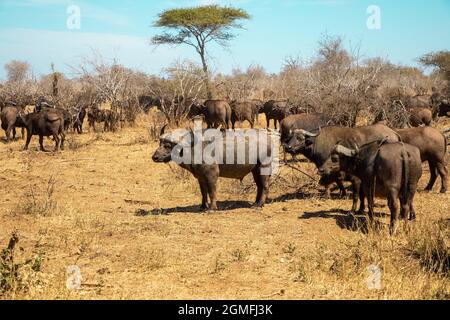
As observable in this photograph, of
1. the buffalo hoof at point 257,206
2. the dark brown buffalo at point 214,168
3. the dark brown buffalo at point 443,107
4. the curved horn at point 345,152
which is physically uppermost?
the dark brown buffalo at point 443,107

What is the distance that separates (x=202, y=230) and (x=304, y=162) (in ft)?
18.9

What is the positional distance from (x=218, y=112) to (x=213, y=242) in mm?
11662

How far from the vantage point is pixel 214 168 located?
8352mm

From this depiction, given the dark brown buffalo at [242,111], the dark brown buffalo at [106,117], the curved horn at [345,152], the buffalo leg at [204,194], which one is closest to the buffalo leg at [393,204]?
the curved horn at [345,152]

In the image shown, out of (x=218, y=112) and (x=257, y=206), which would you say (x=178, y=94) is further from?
(x=257, y=206)

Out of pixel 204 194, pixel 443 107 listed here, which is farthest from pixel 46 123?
pixel 443 107

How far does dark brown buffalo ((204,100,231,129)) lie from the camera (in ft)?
59.0

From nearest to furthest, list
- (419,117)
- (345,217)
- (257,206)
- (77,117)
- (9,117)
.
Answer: (345,217), (257,206), (419,117), (9,117), (77,117)

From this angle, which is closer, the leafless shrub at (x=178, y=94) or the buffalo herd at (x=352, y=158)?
the buffalo herd at (x=352, y=158)

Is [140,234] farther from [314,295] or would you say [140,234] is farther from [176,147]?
[314,295]

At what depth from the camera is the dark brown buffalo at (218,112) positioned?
18.0 m

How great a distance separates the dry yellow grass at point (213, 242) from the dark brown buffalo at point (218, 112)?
716 centimetres

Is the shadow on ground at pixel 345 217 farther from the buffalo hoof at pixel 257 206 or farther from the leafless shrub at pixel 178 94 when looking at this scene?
the leafless shrub at pixel 178 94

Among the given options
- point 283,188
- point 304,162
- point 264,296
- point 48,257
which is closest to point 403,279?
point 264,296
